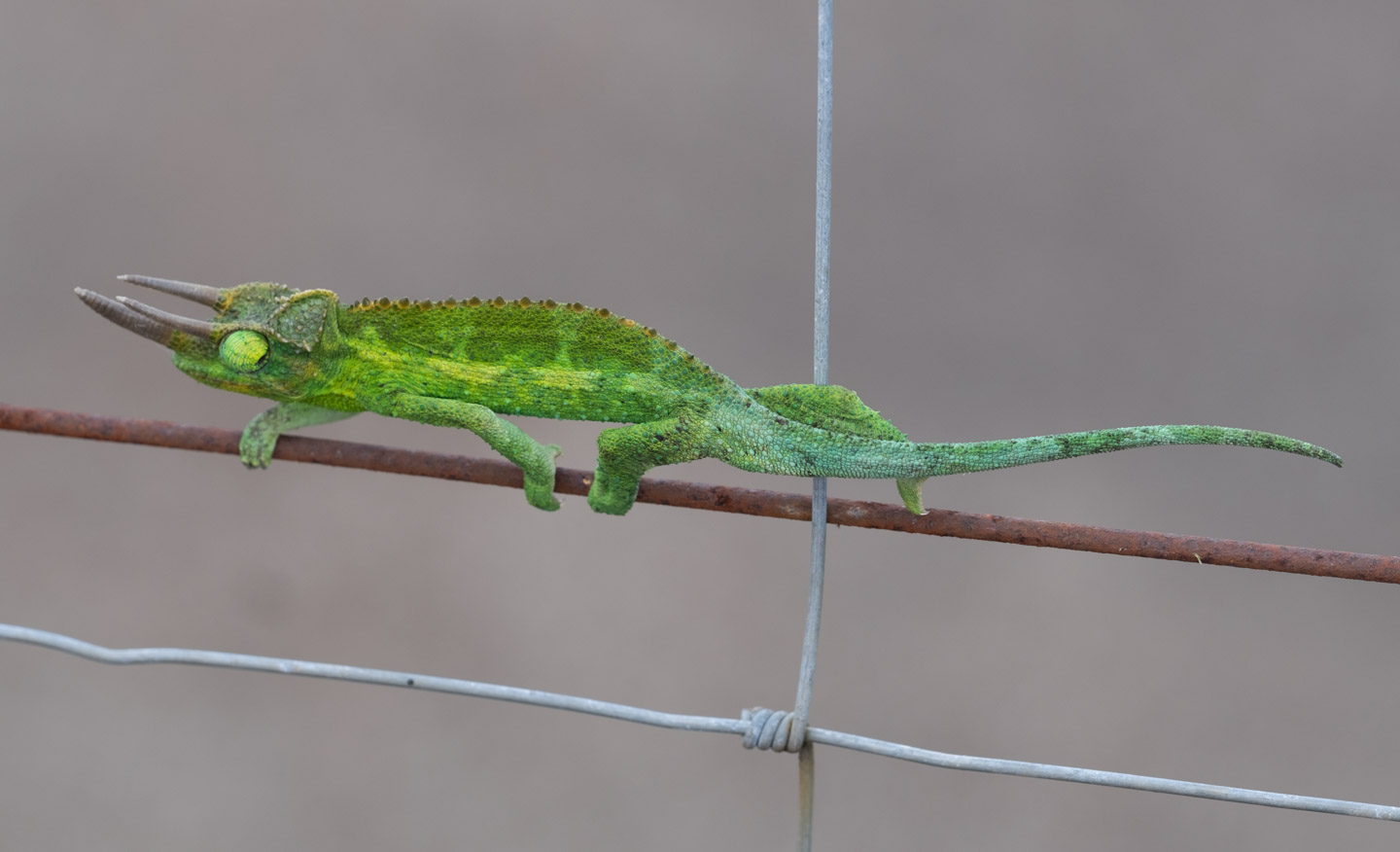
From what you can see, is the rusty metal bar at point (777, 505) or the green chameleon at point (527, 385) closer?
the rusty metal bar at point (777, 505)

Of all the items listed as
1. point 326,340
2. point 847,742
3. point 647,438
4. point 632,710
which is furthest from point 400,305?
point 847,742

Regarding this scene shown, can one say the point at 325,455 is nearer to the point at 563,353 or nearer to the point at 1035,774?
the point at 563,353

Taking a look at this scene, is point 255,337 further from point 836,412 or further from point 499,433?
point 836,412

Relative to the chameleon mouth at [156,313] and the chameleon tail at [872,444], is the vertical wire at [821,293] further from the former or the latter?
the chameleon mouth at [156,313]

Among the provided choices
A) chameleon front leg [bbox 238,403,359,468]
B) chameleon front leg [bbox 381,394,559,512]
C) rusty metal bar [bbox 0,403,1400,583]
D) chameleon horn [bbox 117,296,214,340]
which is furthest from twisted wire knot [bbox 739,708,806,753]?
chameleon horn [bbox 117,296,214,340]

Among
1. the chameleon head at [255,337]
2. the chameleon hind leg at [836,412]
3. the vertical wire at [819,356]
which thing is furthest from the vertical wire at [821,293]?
the chameleon head at [255,337]

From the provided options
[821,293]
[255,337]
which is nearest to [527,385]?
[255,337]
